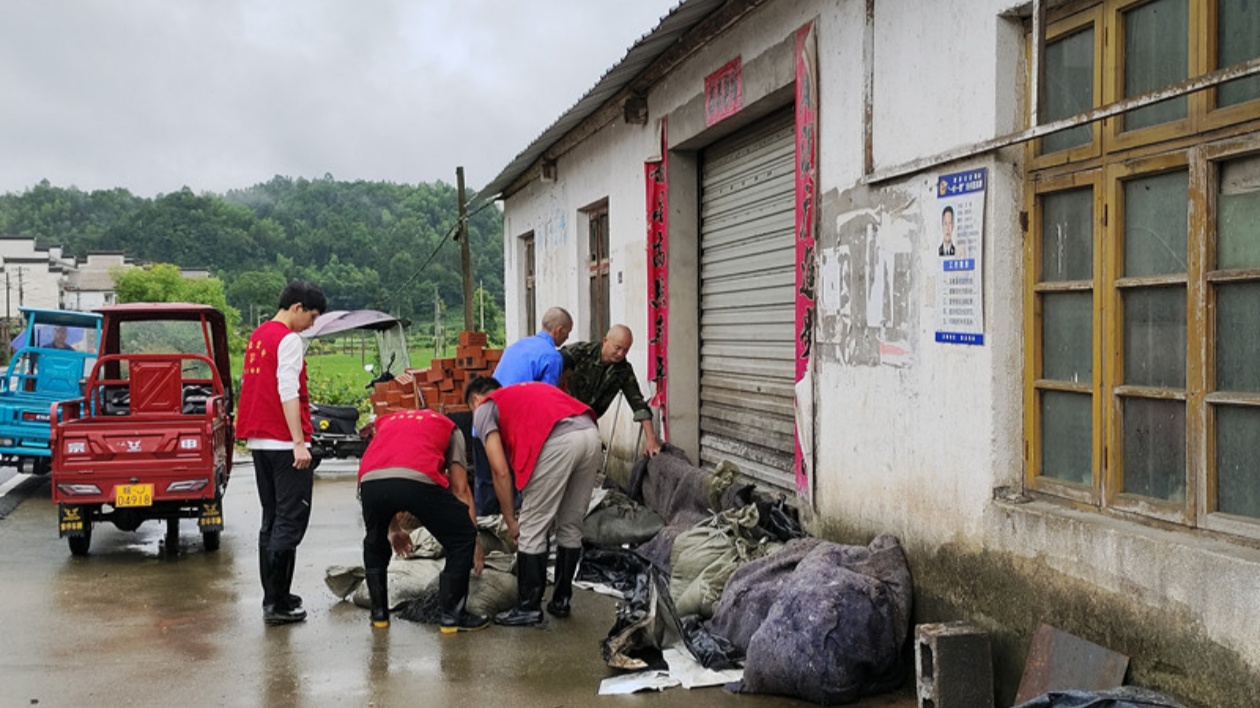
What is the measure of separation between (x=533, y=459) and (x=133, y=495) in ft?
12.8

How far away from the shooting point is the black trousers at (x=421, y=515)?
633 cm

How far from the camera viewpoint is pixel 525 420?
6.67m

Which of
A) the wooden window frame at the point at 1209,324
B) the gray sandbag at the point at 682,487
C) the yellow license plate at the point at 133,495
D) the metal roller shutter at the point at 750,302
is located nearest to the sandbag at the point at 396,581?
the gray sandbag at the point at 682,487

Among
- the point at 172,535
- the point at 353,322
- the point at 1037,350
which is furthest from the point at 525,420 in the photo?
the point at 353,322

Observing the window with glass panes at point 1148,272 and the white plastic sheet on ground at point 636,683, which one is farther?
the white plastic sheet on ground at point 636,683

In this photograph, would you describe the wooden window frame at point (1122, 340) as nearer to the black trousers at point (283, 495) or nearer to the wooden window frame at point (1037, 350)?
the wooden window frame at point (1037, 350)

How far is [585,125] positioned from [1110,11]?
873 centimetres

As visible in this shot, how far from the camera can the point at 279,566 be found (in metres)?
6.89

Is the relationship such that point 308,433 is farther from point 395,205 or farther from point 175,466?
point 395,205

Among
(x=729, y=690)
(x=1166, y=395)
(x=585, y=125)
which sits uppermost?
(x=585, y=125)

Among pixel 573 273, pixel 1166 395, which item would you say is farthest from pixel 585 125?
pixel 1166 395

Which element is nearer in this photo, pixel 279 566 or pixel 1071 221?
pixel 1071 221

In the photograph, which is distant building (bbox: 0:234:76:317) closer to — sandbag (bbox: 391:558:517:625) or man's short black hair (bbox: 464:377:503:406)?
sandbag (bbox: 391:558:517:625)

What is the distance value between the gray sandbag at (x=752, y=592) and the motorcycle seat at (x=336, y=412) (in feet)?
28.1
